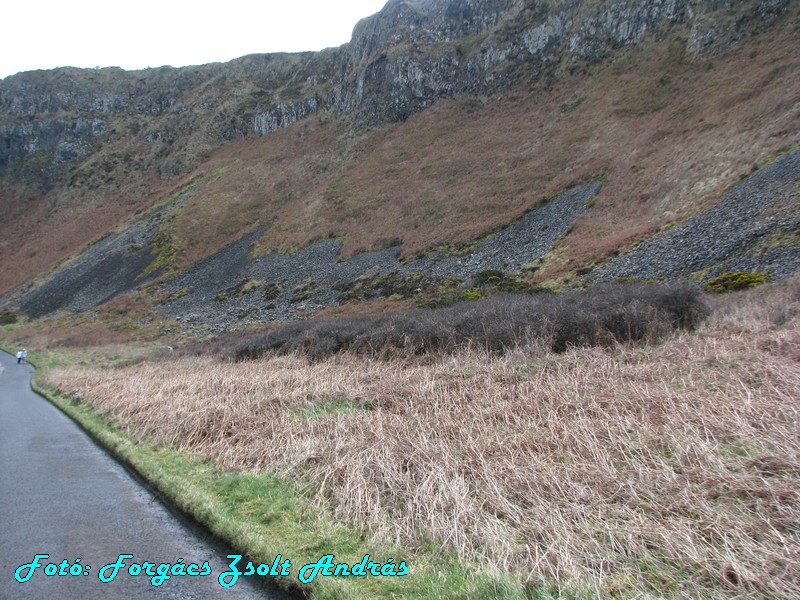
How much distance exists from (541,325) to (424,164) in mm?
50580

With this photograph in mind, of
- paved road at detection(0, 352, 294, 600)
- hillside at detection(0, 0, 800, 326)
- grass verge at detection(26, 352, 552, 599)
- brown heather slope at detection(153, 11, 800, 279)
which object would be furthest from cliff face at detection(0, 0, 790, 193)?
paved road at detection(0, 352, 294, 600)

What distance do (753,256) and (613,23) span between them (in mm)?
55428

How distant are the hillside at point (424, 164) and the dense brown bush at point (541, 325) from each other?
7256 mm

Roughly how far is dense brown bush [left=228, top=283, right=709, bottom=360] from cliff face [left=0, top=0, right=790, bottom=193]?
51255mm

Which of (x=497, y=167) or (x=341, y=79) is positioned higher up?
(x=341, y=79)

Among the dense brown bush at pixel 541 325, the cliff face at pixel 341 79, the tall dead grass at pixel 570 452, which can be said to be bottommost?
the dense brown bush at pixel 541 325

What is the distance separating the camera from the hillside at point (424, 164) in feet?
108

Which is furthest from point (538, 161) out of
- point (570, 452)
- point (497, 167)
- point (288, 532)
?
point (288, 532)

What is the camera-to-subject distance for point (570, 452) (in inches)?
236

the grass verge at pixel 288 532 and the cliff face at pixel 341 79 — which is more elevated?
the cliff face at pixel 341 79

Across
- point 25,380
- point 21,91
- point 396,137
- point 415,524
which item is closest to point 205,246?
point 396,137

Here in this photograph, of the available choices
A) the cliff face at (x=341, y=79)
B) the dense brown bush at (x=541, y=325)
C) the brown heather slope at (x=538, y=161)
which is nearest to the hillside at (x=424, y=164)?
the brown heather slope at (x=538, y=161)

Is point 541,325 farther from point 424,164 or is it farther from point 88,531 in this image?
point 424,164

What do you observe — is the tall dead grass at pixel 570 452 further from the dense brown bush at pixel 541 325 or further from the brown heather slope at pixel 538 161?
the brown heather slope at pixel 538 161
